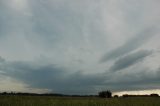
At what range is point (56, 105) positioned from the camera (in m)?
25.4

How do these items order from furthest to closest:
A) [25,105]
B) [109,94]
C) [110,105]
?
[109,94], [110,105], [25,105]

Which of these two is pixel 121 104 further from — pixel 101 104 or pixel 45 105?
→ pixel 45 105

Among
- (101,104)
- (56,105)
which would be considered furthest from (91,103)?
(56,105)

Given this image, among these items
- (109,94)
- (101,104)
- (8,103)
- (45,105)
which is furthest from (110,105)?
(109,94)

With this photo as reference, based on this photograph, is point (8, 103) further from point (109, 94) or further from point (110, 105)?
point (109, 94)

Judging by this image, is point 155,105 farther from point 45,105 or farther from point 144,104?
point 45,105

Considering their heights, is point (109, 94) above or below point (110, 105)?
above

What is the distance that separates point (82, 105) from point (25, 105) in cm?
457

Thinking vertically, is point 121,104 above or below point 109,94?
below

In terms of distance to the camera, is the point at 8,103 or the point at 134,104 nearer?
the point at 8,103

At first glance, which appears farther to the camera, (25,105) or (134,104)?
(134,104)

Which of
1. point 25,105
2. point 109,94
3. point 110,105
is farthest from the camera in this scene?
point 109,94

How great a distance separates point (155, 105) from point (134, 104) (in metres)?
1.84

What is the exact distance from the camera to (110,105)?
26.2 metres
